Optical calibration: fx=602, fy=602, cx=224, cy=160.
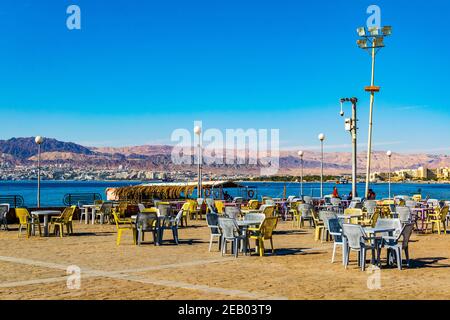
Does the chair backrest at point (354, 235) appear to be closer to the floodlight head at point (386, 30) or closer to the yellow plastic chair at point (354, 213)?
the yellow plastic chair at point (354, 213)

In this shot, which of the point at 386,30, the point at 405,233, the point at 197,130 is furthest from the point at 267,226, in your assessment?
the point at 386,30

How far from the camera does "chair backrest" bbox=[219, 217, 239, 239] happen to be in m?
12.3

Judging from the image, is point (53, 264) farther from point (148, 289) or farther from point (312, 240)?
point (312, 240)

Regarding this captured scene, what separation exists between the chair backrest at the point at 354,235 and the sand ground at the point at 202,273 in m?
0.43

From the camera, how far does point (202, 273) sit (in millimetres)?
9906

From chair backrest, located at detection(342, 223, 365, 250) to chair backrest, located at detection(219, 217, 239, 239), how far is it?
2.60 m

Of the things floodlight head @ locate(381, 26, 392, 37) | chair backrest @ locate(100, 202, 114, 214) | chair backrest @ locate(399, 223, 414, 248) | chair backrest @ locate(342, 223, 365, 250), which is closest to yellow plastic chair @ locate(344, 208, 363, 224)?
chair backrest @ locate(399, 223, 414, 248)

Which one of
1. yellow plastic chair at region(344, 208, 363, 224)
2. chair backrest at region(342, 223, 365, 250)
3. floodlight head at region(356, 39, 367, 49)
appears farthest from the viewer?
floodlight head at region(356, 39, 367, 49)

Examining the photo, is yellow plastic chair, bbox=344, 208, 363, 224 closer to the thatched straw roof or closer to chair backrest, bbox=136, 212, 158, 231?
chair backrest, bbox=136, 212, 158, 231

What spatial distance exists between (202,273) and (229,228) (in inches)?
101

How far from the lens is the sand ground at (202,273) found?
26.6 ft

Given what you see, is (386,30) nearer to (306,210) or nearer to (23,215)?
(306,210)

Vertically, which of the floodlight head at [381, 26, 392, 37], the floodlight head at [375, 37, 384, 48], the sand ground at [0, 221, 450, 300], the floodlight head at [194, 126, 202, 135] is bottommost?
the sand ground at [0, 221, 450, 300]
